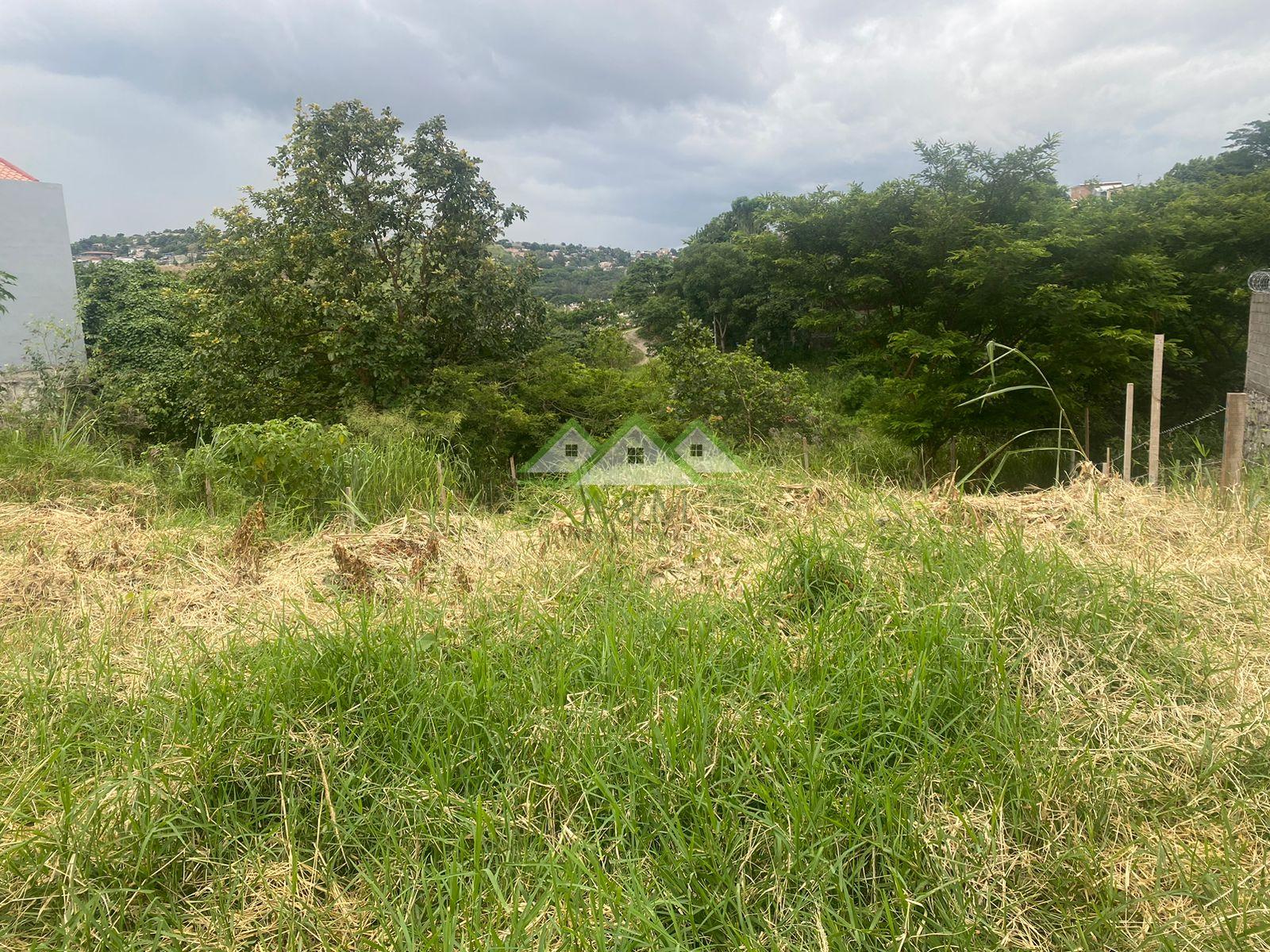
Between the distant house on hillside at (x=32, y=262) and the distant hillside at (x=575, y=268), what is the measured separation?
7664 millimetres

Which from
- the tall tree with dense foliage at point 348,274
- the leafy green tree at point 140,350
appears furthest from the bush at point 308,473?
the leafy green tree at point 140,350

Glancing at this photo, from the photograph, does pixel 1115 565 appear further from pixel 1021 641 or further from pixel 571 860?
pixel 571 860

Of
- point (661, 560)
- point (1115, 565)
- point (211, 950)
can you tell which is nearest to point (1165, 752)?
point (1115, 565)

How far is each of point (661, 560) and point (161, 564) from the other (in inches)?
83.5

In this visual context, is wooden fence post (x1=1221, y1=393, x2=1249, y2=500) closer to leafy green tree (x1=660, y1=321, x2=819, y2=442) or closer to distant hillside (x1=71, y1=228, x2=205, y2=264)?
leafy green tree (x1=660, y1=321, x2=819, y2=442)

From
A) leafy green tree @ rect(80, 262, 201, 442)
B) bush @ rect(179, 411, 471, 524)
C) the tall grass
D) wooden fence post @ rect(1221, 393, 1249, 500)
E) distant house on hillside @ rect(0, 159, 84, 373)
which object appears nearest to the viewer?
the tall grass

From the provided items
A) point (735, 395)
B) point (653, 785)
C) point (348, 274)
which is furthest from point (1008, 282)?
point (653, 785)

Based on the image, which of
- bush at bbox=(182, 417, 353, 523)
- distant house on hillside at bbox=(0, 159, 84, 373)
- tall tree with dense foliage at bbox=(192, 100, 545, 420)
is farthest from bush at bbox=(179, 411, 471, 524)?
distant house on hillside at bbox=(0, 159, 84, 373)

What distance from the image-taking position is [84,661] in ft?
7.20

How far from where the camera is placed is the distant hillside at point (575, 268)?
12.5 metres

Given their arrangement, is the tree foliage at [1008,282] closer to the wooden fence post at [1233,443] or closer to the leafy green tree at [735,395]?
the leafy green tree at [735,395]

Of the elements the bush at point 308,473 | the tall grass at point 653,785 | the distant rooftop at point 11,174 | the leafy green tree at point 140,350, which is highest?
the distant rooftop at point 11,174

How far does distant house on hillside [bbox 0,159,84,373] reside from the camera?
1227 cm

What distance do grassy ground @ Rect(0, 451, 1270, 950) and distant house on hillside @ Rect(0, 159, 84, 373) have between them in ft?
42.2
